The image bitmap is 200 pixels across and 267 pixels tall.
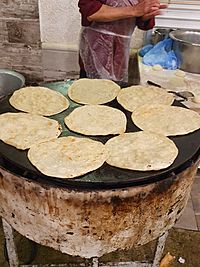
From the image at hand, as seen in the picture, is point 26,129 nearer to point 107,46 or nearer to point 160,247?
point 160,247

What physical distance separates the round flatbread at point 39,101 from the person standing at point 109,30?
634mm

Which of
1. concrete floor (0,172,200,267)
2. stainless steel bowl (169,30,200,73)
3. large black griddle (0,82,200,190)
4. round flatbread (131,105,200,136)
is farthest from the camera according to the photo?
stainless steel bowl (169,30,200,73)

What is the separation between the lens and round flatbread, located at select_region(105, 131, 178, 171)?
1.21 metres

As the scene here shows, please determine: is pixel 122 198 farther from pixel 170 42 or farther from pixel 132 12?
pixel 170 42

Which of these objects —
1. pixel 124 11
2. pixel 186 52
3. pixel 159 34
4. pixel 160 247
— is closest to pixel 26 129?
pixel 160 247

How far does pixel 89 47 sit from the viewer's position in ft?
7.24

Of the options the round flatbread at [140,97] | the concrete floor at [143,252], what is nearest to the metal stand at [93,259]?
the concrete floor at [143,252]

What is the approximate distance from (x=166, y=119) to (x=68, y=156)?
1.58ft

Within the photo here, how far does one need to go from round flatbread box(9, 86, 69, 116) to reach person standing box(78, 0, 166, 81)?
634 mm

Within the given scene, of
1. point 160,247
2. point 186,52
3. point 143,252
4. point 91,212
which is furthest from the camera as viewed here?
point 186,52

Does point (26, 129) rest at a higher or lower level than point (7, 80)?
higher

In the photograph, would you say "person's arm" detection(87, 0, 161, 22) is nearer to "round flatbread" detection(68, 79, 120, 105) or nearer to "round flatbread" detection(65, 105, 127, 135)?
"round flatbread" detection(68, 79, 120, 105)

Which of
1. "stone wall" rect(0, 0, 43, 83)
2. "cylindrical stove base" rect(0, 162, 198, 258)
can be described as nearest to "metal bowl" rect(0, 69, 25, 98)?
"stone wall" rect(0, 0, 43, 83)

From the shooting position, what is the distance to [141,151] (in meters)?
1.29
